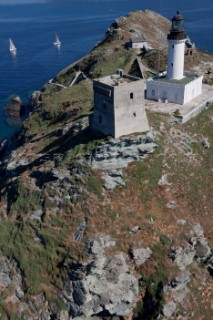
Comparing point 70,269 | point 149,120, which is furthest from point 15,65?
point 70,269

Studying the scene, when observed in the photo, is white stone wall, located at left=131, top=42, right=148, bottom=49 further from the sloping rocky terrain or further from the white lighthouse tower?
the sloping rocky terrain

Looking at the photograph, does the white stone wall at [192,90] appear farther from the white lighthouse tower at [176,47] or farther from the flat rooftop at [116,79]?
the flat rooftop at [116,79]

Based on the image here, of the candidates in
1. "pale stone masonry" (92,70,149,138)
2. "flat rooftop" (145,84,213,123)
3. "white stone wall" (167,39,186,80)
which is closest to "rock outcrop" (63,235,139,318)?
"pale stone masonry" (92,70,149,138)

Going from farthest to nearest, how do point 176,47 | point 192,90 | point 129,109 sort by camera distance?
point 192,90 < point 176,47 < point 129,109

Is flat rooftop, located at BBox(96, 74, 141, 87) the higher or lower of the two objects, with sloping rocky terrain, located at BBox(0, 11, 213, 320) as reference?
higher

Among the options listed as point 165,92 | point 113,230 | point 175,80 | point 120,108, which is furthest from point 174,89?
point 113,230

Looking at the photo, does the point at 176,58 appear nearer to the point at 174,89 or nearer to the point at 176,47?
the point at 176,47

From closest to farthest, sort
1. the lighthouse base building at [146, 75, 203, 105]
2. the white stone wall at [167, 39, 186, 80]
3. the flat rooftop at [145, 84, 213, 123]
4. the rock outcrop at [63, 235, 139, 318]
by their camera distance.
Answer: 1. the rock outcrop at [63, 235, 139, 318]
2. the flat rooftop at [145, 84, 213, 123]
3. the white stone wall at [167, 39, 186, 80]
4. the lighthouse base building at [146, 75, 203, 105]
